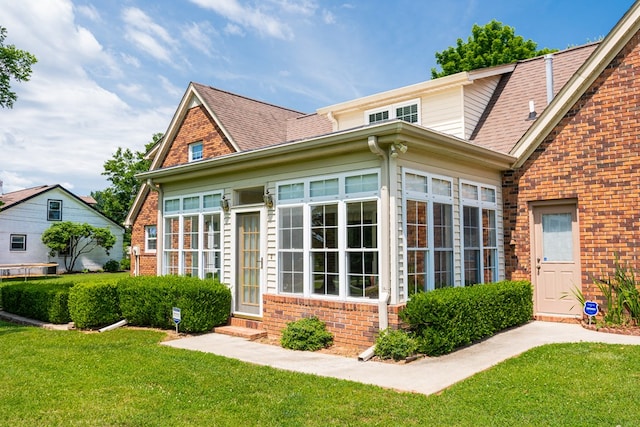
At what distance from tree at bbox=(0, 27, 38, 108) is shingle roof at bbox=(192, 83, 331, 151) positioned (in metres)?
5.55

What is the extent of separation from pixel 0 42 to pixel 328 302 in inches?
560

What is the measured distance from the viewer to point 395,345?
679 centimetres

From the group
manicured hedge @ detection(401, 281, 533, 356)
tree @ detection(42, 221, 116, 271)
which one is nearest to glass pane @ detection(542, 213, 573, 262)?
manicured hedge @ detection(401, 281, 533, 356)

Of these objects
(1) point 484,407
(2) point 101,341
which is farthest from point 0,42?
(1) point 484,407

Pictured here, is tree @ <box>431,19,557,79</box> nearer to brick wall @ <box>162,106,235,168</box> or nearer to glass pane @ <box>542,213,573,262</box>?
brick wall @ <box>162,106,235,168</box>

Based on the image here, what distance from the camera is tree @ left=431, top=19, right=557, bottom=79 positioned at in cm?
2628

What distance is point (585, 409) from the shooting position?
4648 mm

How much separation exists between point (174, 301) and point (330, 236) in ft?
12.0

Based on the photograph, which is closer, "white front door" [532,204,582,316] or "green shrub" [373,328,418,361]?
"green shrub" [373,328,418,361]

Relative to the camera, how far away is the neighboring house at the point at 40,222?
3027 centimetres

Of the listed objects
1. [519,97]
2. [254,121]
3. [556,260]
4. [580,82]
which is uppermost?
[254,121]

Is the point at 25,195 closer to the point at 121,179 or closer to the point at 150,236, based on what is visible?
the point at 121,179

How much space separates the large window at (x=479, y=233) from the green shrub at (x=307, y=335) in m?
2.77

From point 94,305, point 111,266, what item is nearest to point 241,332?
point 94,305
